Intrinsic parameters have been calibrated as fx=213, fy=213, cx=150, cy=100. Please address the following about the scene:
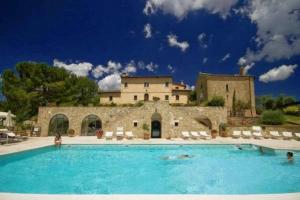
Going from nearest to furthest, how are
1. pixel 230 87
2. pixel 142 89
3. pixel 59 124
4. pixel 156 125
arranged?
pixel 59 124 < pixel 156 125 < pixel 230 87 < pixel 142 89

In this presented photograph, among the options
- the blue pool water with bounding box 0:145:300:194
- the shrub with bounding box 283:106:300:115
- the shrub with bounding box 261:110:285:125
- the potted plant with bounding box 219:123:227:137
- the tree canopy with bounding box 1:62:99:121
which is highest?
the tree canopy with bounding box 1:62:99:121

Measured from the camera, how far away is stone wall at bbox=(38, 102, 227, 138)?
21.9 metres

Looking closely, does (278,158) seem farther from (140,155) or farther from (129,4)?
(129,4)

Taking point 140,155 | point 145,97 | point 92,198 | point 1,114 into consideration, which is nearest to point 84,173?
point 140,155

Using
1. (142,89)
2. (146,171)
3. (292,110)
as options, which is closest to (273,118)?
(292,110)

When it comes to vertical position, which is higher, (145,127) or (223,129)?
(145,127)

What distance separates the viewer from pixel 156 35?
24.8 m

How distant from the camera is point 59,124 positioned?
942 inches

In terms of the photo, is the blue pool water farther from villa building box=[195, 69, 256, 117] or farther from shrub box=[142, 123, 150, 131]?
villa building box=[195, 69, 256, 117]

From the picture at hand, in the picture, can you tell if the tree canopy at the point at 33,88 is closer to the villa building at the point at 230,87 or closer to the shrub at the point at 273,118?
the villa building at the point at 230,87

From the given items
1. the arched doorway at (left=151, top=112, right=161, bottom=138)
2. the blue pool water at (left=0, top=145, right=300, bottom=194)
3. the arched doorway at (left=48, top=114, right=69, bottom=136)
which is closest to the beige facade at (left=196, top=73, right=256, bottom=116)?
the arched doorway at (left=151, top=112, right=161, bottom=138)

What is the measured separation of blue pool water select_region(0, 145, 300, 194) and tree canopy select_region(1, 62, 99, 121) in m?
15.0

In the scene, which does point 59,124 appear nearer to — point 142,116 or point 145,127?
point 142,116

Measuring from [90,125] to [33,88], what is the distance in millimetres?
11039
